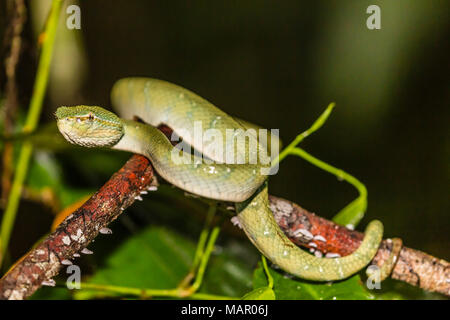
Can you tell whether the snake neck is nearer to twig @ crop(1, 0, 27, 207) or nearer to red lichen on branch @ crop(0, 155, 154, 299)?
red lichen on branch @ crop(0, 155, 154, 299)

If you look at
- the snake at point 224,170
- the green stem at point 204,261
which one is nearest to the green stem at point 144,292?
the green stem at point 204,261

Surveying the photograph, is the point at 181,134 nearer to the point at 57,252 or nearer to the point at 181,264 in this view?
the point at 181,264

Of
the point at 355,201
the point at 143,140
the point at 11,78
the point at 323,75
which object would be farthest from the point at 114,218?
the point at 323,75

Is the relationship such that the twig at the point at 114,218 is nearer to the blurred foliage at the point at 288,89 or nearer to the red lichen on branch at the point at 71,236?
the red lichen on branch at the point at 71,236

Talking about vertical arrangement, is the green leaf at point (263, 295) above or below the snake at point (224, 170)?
below

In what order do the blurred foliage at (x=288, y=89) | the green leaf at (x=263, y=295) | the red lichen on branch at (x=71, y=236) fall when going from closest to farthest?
the red lichen on branch at (x=71, y=236) → the green leaf at (x=263, y=295) → the blurred foliage at (x=288, y=89)

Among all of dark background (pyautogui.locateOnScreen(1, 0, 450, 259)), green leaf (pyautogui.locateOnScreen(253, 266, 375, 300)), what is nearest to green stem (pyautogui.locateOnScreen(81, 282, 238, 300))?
green leaf (pyautogui.locateOnScreen(253, 266, 375, 300))
